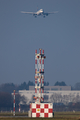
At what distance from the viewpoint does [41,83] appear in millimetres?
35531

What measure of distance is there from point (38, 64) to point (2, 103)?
77.2 metres

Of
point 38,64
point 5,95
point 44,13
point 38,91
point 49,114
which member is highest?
point 44,13

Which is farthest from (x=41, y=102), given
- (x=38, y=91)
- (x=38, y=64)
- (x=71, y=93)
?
(x=71, y=93)

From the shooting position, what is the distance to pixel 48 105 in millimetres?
34094

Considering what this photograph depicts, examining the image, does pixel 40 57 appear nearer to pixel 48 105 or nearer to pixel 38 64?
pixel 38 64

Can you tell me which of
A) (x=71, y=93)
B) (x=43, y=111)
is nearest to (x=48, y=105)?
(x=43, y=111)

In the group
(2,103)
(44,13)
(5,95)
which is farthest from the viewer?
(44,13)

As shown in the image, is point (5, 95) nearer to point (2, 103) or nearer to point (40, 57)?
point (2, 103)

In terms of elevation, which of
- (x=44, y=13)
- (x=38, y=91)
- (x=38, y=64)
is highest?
(x=44, y=13)

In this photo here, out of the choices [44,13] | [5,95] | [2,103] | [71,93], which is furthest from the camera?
[71,93]

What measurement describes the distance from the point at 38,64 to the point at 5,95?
286 ft

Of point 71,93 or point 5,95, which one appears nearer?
point 5,95

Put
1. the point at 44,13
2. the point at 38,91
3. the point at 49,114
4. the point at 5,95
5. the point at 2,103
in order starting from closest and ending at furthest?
the point at 49,114, the point at 38,91, the point at 2,103, the point at 5,95, the point at 44,13

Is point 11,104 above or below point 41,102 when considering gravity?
above
